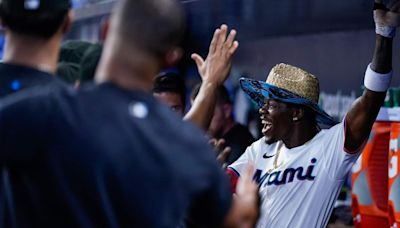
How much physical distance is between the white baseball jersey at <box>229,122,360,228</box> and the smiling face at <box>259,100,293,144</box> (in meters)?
0.13

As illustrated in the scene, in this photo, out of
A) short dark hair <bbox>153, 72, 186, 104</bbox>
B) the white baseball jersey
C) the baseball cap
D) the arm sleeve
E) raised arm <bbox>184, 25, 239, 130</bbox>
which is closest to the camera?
the arm sleeve

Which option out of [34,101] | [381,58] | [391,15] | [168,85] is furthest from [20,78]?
[168,85]

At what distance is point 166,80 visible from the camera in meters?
5.50

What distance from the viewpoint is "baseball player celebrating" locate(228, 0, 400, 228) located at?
434cm

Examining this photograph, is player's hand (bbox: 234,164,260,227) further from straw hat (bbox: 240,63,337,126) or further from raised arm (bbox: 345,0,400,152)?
straw hat (bbox: 240,63,337,126)

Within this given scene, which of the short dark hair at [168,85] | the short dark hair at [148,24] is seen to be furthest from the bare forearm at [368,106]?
the short dark hair at [148,24]

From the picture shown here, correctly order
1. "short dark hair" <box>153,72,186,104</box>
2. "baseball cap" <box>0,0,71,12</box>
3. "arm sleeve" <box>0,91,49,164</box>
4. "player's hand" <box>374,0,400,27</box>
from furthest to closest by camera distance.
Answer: "short dark hair" <box>153,72,186,104</box>
"player's hand" <box>374,0,400,27</box>
"baseball cap" <box>0,0,71,12</box>
"arm sleeve" <box>0,91,49,164</box>

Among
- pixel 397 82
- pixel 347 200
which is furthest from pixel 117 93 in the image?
pixel 347 200

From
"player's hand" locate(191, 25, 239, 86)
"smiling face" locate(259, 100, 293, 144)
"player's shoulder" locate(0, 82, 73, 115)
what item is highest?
"player's shoulder" locate(0, 82, 73, 115)

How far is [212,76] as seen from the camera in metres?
3.29

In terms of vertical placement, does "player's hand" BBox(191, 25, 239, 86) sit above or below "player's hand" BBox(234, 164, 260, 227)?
above

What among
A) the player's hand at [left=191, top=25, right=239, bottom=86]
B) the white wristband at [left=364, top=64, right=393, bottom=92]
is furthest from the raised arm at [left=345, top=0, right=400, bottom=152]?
the player's hand at [left=191, top=25, right=239, bottom=86]

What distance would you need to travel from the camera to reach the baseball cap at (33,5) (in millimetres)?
2625

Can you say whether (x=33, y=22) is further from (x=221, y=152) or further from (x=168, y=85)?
(x=168, y=85)
